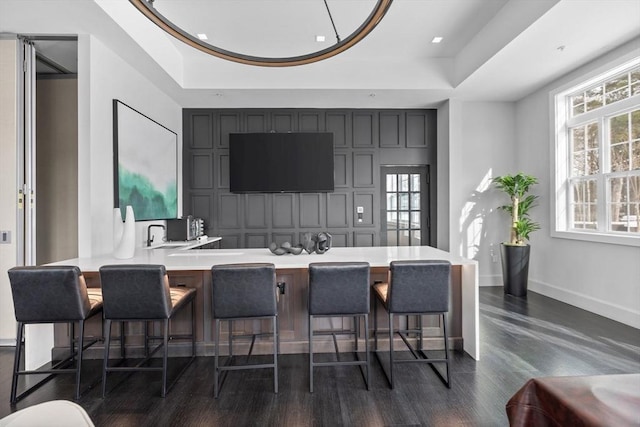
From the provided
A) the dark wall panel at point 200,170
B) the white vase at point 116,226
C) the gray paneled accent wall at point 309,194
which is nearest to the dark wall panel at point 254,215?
the gray paneled accent wall at point 309,194

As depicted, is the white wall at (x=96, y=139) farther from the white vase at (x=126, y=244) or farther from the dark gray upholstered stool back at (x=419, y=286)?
the dark gray upholstered stool back at (x=419, y=286)

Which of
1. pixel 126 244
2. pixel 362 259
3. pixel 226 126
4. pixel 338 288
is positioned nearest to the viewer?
pixel 338 288

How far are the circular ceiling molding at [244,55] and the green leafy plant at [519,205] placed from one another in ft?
12.9

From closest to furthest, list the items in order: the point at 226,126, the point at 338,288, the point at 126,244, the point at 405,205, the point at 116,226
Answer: the point at 338,288 < the point at 126,244 < the point at 116,226 < the point at 226,126 < the point at 405,205

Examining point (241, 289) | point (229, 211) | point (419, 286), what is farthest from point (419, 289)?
point (229, 211)

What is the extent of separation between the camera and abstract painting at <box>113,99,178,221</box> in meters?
3.62

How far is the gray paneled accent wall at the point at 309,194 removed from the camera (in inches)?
225

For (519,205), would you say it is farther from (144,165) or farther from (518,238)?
(144,165)

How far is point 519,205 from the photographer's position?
509cm

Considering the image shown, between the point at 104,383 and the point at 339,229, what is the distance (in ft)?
13.0

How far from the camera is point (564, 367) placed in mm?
2771

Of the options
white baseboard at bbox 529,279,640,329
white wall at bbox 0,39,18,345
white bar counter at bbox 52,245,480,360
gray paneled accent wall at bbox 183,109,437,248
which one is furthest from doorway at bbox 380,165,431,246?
white wall at bbox 0,39,18,345

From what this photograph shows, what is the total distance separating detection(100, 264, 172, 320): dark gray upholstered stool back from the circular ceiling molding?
147 cm

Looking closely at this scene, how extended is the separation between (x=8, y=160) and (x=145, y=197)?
132cm
